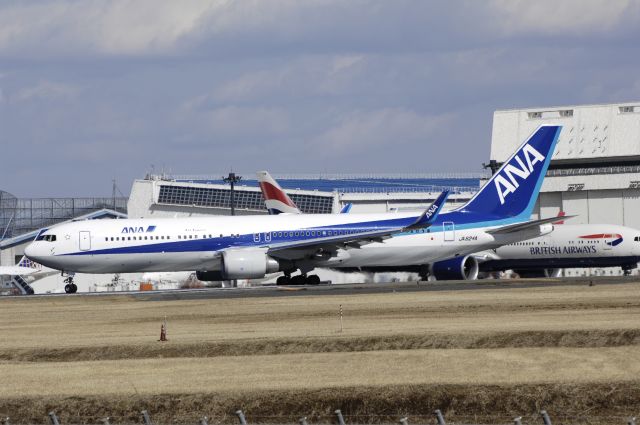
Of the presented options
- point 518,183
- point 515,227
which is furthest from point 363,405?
point 518,183

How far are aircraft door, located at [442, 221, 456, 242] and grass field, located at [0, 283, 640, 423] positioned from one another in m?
17.9

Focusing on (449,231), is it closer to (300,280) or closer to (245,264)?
(300,280)

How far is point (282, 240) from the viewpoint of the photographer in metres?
63.6

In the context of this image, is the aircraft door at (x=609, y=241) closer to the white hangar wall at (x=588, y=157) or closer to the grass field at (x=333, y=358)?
the white hangar wall at (x=588, y=157)

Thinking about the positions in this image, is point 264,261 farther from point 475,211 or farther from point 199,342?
point 199,342

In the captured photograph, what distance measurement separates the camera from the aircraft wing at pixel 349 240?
60.8 metres

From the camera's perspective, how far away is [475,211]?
6619 cm

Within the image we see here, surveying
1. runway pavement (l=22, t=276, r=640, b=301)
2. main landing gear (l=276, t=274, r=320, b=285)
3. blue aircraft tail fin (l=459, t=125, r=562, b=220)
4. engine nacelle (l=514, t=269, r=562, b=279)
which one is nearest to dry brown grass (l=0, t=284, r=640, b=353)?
runway pavement (l=22, t=276, r=640, b=301)

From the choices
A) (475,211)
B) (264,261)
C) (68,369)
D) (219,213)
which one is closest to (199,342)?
(68,369)

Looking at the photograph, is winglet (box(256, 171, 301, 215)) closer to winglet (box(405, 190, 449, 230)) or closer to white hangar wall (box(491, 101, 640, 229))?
white hangar wall (box(491, 101, 640, 229))

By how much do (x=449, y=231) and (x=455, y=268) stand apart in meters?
4.92

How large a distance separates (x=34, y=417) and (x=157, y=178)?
113290 mm

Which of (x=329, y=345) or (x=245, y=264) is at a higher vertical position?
(x=245, y=264)

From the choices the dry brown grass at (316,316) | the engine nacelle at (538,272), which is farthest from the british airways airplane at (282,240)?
the engine nacelle at (538,272)
